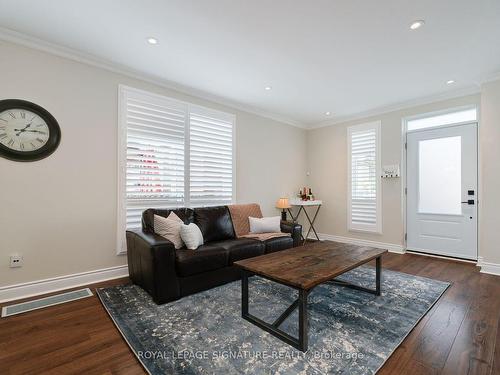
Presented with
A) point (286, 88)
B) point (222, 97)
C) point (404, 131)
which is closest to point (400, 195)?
point (404, 131)

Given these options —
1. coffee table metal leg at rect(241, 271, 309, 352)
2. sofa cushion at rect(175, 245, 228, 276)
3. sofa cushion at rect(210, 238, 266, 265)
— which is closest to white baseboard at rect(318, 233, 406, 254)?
sofa cushion at rect(210, 238, 266, 265)

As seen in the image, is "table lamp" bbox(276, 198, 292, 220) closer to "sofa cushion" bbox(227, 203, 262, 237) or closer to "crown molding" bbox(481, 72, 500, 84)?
"sofa cushion" bbox(227, 203, 262, 237)

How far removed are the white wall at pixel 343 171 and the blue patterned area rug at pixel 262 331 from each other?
5.95 feet

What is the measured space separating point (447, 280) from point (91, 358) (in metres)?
3.85

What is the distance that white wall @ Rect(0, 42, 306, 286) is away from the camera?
2.59 metres

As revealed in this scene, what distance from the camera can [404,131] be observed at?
181 inches

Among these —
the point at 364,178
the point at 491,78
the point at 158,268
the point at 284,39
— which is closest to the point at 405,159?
the point at 364,178

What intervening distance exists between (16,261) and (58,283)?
1.52 ft

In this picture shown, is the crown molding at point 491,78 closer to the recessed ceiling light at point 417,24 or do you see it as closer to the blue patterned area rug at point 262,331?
the recessed ceiling light at point 417,24

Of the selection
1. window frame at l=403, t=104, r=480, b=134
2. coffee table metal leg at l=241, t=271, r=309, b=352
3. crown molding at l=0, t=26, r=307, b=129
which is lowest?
coffee table metal leg at l=241, t=271, r=309, b=352

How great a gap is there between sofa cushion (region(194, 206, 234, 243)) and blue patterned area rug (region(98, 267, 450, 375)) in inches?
31.0

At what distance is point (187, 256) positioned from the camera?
103 inches

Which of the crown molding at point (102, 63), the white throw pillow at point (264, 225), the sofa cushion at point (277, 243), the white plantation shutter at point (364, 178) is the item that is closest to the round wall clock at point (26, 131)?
the crown molding at point (102, 63)

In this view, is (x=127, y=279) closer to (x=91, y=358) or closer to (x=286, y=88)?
(x=91, y=358)
